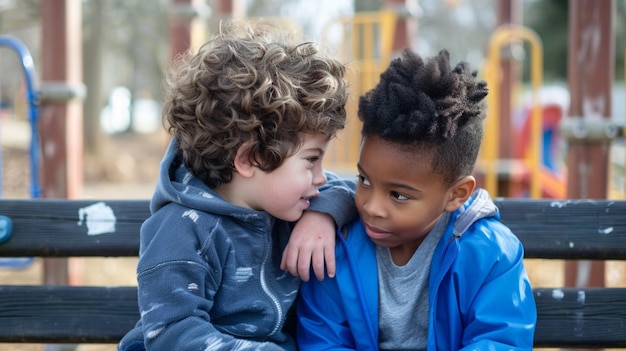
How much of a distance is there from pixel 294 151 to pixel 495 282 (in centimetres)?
63

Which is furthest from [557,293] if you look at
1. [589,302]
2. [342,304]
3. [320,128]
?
[320,128]

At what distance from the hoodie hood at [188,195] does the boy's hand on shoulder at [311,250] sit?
4.0 inches

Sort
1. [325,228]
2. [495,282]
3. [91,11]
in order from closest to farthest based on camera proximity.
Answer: [495,282] < [325,228] < [91,11]

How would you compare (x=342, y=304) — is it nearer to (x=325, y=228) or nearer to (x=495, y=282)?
(x=325, y=228)

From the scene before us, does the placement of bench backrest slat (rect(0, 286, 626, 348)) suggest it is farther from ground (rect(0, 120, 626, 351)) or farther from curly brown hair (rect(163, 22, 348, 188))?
ground (rect(0, 120, 626, 351))

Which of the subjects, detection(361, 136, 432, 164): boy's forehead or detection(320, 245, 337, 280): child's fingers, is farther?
detection(320, 245, 337, 280): child's fingers

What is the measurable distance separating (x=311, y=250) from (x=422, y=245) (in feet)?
1.05

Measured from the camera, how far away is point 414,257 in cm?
205

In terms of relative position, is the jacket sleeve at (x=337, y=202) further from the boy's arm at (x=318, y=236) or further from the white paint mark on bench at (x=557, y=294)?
the white paint mark on bench at (x=557, y=294)

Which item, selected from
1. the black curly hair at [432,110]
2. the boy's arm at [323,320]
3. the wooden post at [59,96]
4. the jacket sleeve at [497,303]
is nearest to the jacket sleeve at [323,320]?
the boy's arm at [323,320]

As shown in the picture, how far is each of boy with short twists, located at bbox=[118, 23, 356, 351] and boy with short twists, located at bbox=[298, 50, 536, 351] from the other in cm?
12

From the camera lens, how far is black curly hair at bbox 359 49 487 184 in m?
1.85

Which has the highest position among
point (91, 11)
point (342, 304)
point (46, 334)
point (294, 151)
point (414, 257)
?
point (91, 11)

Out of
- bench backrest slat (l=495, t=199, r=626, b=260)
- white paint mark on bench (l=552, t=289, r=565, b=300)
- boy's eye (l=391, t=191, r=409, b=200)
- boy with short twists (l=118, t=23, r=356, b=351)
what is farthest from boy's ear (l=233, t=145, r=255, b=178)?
white paint mark on bench (l=552, t=289, r=565, b=300)
